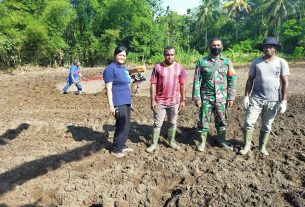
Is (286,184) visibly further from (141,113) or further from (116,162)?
(141,113)

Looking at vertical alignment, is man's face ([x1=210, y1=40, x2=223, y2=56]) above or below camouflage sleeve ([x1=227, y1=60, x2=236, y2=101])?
above

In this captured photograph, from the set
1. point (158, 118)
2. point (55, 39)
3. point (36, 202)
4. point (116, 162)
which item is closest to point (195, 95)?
point (158, 118)

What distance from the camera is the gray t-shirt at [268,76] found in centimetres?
471

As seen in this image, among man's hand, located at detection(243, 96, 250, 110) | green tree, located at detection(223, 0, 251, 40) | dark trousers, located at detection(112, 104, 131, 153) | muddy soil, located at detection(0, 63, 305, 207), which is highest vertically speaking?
green tree, located at detection(223, 0, 251, 40)

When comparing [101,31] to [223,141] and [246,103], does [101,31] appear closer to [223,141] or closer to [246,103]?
[223,141]

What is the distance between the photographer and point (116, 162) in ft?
16.1

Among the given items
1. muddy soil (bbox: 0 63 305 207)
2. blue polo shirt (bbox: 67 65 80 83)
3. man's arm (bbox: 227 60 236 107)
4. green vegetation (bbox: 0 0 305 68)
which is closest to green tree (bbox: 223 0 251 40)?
green vegetation (bbox: 0 0 305 68)

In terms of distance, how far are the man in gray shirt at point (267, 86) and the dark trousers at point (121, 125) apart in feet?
6.10

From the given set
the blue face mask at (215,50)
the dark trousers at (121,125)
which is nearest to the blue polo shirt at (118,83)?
the dark trousers at (121,125)

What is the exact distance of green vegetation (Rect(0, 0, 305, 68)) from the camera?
24688 millimetres

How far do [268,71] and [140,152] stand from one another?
2.39 m

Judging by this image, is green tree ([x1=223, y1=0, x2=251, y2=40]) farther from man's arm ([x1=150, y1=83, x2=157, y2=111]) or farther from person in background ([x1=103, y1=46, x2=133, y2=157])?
person in background ([x1=103, y1=46, x2=133, y2=157])

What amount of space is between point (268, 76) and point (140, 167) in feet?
7.71

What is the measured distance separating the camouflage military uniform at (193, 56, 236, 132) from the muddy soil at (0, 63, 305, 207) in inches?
27.1
